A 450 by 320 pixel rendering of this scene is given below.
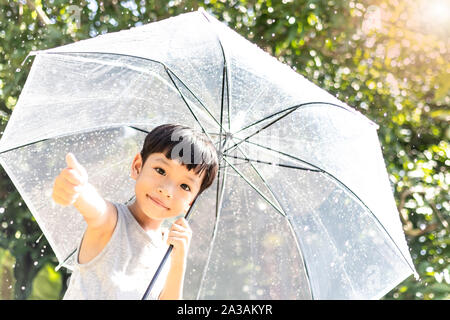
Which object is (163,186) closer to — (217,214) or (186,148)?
(186,148)

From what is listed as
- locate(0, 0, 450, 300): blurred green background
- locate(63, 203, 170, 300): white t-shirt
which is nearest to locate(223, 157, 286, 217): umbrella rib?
locate(63, 203, 170, 300): white t-shirt

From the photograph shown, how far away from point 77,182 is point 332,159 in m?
0.79

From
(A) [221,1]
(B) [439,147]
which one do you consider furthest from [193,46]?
(B) [439,147]

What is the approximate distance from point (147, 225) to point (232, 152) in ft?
1.16

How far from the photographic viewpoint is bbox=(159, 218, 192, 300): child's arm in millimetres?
1512

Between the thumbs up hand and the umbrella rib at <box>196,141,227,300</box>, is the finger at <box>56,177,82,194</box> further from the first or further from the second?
the umbrella rib at <box>196,141,227,300</box>

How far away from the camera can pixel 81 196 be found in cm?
134

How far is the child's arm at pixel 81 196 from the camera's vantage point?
1233mm

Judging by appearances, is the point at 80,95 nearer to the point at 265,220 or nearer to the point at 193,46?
the point at 193,46

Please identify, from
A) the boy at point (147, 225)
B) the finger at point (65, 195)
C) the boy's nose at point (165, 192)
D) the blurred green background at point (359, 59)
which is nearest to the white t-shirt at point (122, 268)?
the boy at point (147, 225)

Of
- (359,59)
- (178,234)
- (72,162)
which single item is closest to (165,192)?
(178,234)

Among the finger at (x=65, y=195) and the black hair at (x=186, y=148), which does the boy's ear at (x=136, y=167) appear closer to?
the black hair at (x=186, y=148)

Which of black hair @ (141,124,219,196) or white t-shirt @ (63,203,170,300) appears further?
black hair @ (141,124,219,196)
